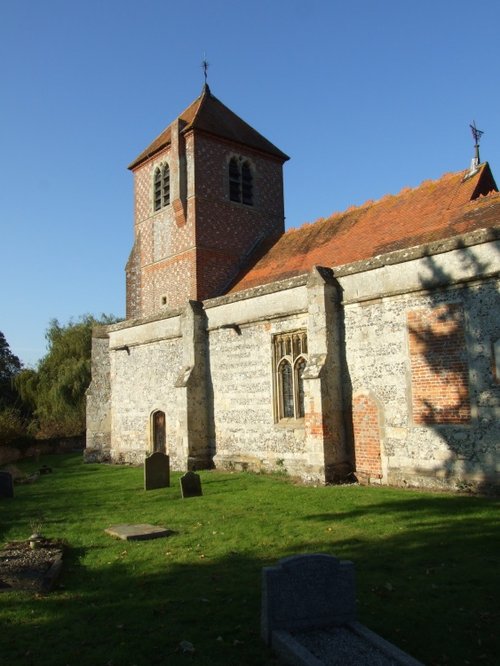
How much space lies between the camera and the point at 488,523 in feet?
27.4

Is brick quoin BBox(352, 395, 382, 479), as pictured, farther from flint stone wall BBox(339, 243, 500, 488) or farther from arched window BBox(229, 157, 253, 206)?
arched window BBox(229, 157, 253, 206)

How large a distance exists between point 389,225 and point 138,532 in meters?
11.4

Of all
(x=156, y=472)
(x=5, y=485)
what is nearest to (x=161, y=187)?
(x=156, y=472)

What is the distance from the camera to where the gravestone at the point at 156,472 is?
45.1 ft

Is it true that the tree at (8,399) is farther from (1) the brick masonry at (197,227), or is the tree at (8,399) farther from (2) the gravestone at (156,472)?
(2) the gravestone at (156,472)

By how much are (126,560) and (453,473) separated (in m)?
6.68

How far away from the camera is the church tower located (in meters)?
22.0

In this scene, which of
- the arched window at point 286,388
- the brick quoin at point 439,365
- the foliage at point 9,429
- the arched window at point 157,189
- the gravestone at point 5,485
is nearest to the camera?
the brick quoin at point 439,365

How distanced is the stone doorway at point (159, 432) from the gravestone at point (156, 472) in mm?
4877

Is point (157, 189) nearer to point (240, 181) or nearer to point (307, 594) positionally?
point (240, 181)

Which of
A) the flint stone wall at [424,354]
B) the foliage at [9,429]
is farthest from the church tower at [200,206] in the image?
the flint stone wall at [424,354]

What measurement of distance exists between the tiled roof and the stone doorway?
5358 mm

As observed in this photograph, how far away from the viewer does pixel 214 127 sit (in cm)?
2333

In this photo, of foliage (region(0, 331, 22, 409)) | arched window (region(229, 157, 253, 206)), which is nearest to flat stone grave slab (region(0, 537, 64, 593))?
arched window (region(229, 157, 253, 206))
